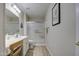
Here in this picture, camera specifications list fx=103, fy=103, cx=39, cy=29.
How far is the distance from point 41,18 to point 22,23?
23.4 inches

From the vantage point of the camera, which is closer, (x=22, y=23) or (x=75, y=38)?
(x=75, y=38)

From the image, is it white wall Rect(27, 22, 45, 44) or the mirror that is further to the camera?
white wall Rect(27, 22, 45, 44)

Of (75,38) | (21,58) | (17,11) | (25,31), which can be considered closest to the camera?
(21,58)

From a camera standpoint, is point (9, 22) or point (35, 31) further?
point (35, 31)

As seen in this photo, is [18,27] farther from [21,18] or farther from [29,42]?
[29,42]

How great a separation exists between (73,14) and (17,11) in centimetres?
181

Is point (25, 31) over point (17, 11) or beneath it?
beneath

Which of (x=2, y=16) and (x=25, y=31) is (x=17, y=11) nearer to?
(x=25, y=31)

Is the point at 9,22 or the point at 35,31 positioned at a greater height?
the point at 9,22

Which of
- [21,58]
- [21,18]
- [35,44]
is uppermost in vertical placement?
[21,18]

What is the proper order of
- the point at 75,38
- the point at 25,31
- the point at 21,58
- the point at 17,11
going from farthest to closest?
the point at 25,31, the point at 17,11, the point at 75,38, the point at 21,58

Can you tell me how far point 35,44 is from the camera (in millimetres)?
2951

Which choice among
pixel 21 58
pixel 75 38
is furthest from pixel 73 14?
pixel 21 58

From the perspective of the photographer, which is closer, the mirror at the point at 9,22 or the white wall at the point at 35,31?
the mirror at the point at 9,22
